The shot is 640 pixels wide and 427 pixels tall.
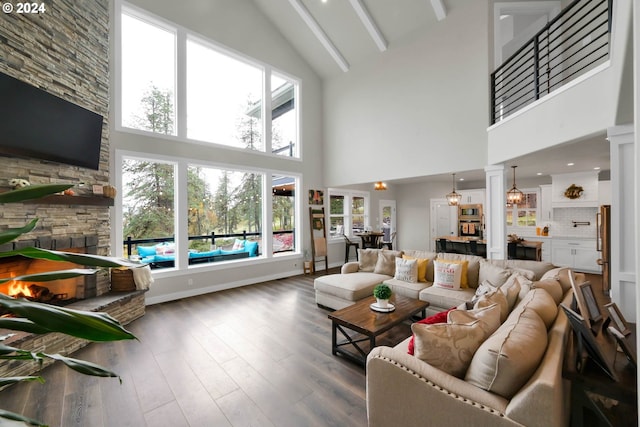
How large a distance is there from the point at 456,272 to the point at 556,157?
8.40ft

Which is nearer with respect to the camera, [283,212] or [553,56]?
[553,56]

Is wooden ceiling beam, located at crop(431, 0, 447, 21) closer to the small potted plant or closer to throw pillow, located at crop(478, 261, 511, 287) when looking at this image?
throw pillow, located at crop(478, 261, 511, 287)

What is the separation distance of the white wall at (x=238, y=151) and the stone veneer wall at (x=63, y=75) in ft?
1.05

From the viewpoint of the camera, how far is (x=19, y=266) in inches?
126

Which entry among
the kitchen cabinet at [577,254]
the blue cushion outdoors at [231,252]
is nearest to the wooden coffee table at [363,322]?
the blue cushion outdoors at [231,252]

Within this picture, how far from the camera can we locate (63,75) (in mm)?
3404

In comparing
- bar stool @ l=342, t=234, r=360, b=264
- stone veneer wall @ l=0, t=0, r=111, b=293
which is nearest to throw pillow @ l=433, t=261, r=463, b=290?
bar stool @ l=342, t=234, r=360, b=264

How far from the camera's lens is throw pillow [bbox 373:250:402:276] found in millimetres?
4559

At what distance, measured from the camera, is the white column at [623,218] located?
8.52 feet

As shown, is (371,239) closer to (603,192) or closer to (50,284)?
(603,192)

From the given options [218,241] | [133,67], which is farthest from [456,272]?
[133,67]

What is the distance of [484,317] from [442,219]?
7.32 meters

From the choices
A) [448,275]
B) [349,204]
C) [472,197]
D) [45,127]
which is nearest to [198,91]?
[45,127]

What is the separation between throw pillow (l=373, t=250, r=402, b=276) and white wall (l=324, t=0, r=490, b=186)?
185 centimetres
